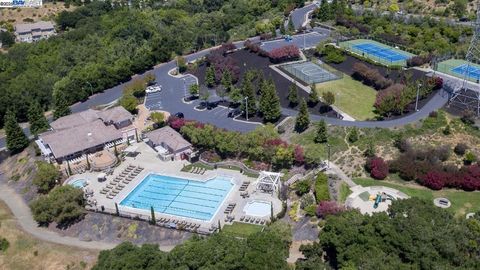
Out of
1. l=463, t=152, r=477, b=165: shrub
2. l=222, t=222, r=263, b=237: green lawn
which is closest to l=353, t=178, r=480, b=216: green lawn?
l=463, t=152, r=477, b=165: shrub

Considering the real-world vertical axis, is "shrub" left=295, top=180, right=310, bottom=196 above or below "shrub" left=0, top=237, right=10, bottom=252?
above

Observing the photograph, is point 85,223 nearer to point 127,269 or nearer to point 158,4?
point 127,269

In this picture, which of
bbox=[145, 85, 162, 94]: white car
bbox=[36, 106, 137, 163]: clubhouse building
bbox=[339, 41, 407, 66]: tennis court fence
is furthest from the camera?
bbox=[339, 41, 407, 66]: tennis court fence

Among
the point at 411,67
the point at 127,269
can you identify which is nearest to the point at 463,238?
the point at 127,269

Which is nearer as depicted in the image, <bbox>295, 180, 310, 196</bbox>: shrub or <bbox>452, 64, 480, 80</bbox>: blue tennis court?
<bbox>295, 180, 310, 196</bbox>: shrub

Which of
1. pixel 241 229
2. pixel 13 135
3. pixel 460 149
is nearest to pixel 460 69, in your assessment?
pixel 460 149

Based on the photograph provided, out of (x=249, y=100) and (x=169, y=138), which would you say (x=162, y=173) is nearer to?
(x=169, y=138)

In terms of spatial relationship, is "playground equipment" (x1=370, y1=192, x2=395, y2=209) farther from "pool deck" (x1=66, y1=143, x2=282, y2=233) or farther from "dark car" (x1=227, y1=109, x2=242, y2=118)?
"dark car" (x1=227, y1=109, x2=242, y2=118)
